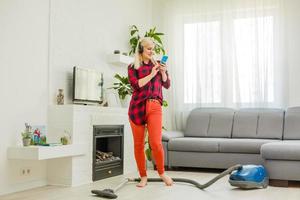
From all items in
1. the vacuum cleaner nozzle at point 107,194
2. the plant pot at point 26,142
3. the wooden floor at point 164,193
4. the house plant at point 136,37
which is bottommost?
the wooden floor at point 164,193

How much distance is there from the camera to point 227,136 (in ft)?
18.6

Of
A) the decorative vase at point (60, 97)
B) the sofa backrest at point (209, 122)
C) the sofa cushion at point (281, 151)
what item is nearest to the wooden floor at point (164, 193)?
the sofa cushion at point (281, 151)

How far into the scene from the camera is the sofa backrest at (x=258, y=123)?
5434 mm

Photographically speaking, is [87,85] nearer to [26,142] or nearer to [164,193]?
[26,142]

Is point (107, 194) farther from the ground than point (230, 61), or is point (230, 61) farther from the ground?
point (230, 61)

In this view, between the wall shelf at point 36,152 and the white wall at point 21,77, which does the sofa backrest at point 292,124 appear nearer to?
the wall shelf at point 36,152

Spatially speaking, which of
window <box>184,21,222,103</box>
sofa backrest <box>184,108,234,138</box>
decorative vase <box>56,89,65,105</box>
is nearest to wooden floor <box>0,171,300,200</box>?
decorative vase <box>56,89,65,105</box>

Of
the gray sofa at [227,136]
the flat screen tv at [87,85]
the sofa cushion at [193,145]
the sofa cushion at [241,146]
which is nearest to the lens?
the flat screen tv at [87,85]

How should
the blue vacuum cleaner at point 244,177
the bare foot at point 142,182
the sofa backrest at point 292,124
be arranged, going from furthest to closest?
the sofa backrest at point 292,124 → the bare foot at point 142,182 → the blue vacuum cleaner at point 244,177

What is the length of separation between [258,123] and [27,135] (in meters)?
3.22

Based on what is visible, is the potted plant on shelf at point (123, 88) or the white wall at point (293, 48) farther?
the white wall at point (293, 48)

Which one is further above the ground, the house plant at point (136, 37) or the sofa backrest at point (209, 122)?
the house plant at point (136, 37)

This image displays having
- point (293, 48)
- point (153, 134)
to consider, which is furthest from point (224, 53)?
point (153, 134)

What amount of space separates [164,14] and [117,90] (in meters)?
1.81
